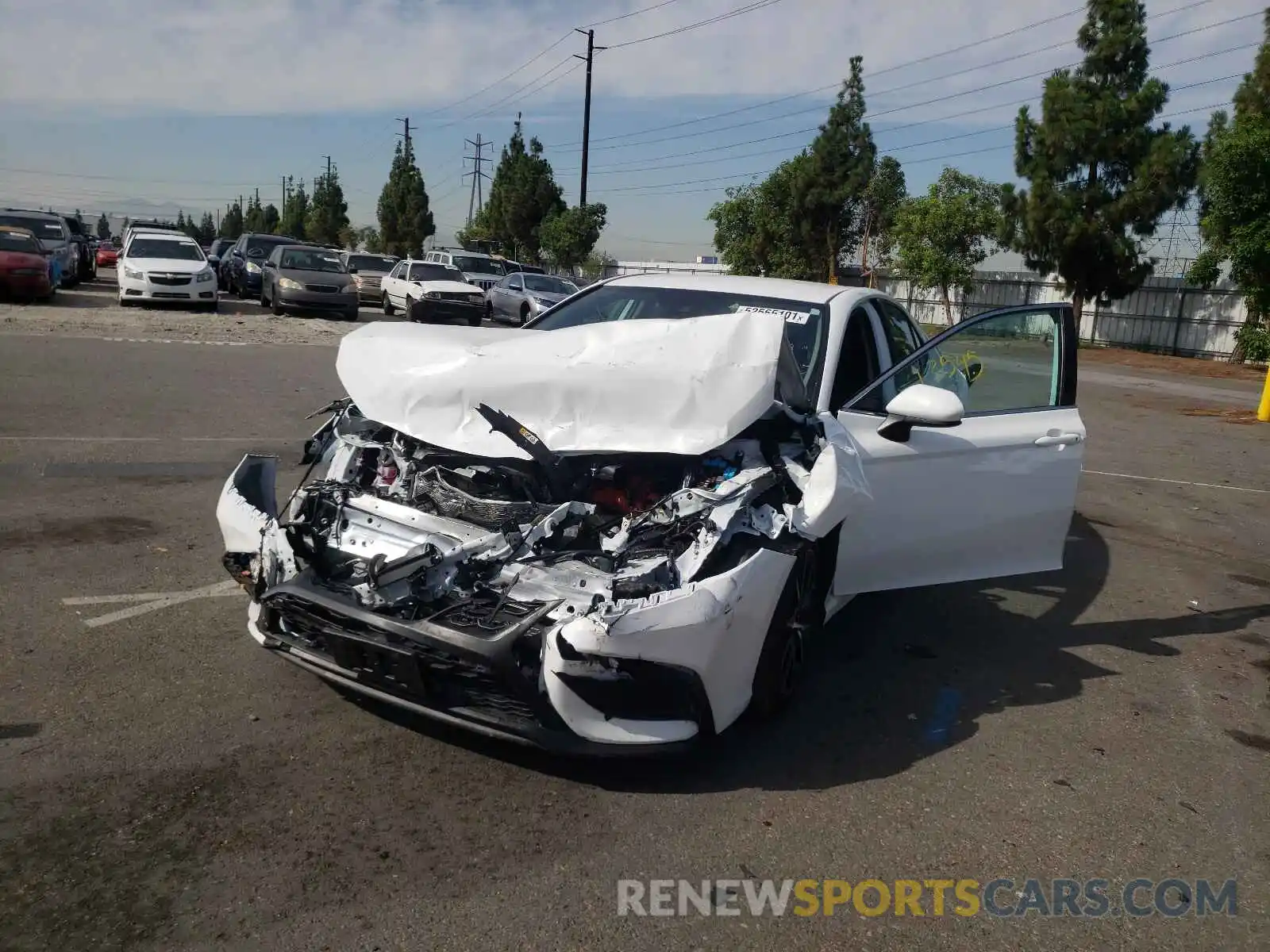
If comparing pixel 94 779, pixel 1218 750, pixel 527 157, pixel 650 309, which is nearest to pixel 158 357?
pixel 650 309

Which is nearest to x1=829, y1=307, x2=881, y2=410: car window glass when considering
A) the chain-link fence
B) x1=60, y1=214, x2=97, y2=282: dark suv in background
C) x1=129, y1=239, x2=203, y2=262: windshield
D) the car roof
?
the car roof

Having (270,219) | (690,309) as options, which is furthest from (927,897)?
(270,219)

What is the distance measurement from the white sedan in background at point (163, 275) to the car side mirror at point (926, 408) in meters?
20.2

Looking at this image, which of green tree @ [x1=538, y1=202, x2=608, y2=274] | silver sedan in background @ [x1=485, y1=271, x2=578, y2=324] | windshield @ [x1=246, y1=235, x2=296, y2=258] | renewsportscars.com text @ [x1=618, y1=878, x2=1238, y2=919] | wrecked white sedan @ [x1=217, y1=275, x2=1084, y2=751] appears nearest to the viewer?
renewsportscars.com text @ [x1=618, y1=878, x2=1238, y2=919]

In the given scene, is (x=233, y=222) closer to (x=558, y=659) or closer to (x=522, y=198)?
(x=522, y=198)

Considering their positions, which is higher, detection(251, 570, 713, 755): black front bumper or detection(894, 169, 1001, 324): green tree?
detection(894, 169, 1001, 324): green tree

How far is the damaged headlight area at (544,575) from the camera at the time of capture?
3.22m

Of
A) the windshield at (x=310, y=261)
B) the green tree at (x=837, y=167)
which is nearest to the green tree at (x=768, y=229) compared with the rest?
the green tree at (x=837, y=167)

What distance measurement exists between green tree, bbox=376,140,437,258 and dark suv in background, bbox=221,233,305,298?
131ft

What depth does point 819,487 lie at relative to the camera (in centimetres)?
377

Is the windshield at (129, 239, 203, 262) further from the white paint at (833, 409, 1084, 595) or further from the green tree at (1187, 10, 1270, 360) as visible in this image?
the green tree at (1187, 10, 1270, 360)

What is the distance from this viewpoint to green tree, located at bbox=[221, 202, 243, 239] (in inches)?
5723

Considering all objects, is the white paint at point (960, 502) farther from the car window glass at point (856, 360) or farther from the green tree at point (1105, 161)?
the green tree at point (1105, 161)

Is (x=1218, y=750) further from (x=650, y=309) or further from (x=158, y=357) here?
(x=158, y=357)
